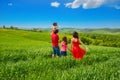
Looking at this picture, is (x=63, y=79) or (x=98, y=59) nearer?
(x=63, y=79)

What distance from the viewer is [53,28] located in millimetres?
21609

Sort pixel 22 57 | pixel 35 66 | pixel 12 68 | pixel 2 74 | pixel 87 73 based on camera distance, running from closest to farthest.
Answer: pixel 87 73, pixel 2 74, pixel 12 68, pixel 35 66, pixel 22 57

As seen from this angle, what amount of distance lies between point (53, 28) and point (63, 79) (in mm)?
10744

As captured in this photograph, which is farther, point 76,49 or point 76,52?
point 76,49

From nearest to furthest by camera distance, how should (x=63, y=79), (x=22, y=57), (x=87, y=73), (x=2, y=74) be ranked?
(x=63, y=79), (x=87, y=73), (x=2, y=74), (x=22, y=57)

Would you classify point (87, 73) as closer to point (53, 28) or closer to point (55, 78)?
point (55, 78)

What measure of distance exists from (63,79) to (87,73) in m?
1.52

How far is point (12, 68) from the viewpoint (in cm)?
1438

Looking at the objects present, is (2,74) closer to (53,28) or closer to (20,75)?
(20,75)

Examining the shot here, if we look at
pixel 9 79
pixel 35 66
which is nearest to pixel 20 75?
pixel 9 79

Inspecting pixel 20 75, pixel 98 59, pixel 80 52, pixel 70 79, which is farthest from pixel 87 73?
pixel 98 59

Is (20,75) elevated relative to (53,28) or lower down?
lower down

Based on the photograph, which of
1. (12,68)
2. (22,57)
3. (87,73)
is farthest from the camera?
(22,57)

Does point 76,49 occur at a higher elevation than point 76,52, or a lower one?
higher
